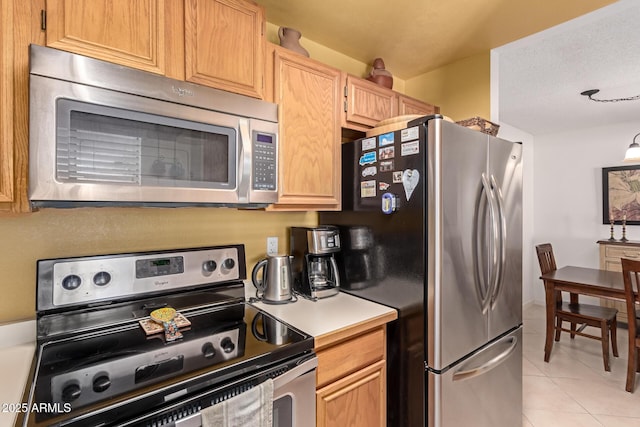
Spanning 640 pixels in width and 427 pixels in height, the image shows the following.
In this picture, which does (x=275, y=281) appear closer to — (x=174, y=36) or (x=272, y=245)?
(x=272, y=245)

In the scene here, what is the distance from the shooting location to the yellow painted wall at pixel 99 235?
1.15 meters

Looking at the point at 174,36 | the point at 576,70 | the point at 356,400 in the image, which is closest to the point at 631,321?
the point at 576,70

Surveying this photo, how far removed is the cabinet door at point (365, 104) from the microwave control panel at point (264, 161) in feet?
1.83

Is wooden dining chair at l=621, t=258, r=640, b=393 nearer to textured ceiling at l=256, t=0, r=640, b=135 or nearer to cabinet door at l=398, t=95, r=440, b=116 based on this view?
textured ceiling at l=256, t=0, r=640, b=135

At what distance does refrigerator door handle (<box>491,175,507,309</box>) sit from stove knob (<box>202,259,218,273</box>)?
4.52 ft

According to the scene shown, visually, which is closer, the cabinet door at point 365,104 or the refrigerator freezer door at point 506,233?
the refrigerator freezer door at point 506,233

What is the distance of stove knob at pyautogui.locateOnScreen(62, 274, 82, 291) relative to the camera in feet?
3.75

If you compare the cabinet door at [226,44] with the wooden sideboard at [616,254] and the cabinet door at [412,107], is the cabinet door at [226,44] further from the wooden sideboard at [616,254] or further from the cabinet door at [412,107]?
the wooden sideboard at [616,254]

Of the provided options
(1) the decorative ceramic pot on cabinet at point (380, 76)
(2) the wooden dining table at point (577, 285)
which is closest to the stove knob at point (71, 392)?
(1) the decorative ceramic pot on cabinet at point (380, 76)

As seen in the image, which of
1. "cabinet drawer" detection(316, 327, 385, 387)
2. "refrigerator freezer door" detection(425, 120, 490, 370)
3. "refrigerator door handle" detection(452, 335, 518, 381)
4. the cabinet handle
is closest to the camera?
"cabinet drawer" detection(316, 327, 385, 387)

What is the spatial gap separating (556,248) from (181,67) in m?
5.04

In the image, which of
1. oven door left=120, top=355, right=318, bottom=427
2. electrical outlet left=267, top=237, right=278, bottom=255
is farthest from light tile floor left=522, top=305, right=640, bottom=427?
electrical outlet left=267, top=237, right=278, bottom=255

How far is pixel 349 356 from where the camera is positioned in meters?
1.32

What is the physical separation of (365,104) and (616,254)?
3873 millimetres
